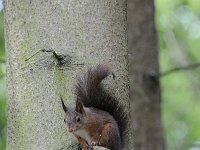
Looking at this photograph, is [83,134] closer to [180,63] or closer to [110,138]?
[110,138]

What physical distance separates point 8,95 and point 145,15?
163cm

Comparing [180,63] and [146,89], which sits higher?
[146,89]

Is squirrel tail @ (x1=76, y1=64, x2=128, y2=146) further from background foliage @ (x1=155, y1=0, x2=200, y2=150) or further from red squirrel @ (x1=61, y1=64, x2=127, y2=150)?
background foliage @ (x1=155, y1=0, x2=200, y2=150)

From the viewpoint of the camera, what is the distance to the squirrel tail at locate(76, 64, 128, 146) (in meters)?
1.24

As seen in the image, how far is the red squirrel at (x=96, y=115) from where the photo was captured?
125 cm

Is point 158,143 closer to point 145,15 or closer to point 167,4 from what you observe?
point 145,15

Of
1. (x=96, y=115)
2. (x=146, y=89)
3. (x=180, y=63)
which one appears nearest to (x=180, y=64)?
(x=180, y=63)

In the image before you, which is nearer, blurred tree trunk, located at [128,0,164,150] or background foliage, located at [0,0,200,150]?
blurred tree trunk, located at [128,0,164,150]

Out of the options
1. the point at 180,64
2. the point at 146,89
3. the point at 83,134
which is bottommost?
the point at 180,64

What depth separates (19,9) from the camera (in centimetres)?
128

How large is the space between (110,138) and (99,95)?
11cm

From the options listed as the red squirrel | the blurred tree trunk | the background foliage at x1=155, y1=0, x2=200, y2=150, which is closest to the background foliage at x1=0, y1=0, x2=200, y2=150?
the background foliage at x1=155, y1=0, x2=200, y2=150

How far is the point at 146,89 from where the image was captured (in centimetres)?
269

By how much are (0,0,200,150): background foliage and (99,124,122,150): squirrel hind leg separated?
1.82 m
